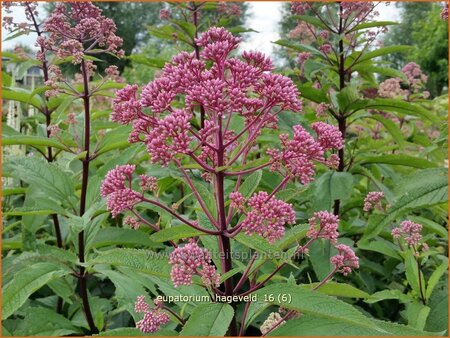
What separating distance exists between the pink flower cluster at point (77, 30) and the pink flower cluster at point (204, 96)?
0.92 m

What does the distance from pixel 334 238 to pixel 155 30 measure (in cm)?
232

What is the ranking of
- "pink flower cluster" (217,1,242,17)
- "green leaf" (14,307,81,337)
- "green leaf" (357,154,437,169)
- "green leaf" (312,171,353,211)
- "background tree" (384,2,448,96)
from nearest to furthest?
"green leaf" (14,307,81,337), "green leaf" (312,171,353,211), "green leaf" (357,154,437,169), "pink flower cluster" (217,1,242,17), "background tree" (384,2,448,96)

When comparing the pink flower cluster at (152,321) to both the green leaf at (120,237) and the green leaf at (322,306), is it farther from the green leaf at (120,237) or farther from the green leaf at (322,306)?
the green leaf at (120,237)

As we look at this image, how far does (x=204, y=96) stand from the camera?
146cm

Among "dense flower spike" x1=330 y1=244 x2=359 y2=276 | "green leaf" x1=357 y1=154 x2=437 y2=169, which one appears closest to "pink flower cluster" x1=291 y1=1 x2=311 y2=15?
"green leaf" x1=357 y1=154 x2=437 y2=169

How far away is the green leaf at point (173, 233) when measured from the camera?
1.51m

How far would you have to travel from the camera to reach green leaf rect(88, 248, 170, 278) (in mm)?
1519

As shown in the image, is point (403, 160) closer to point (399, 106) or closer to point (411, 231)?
point (399, 106)

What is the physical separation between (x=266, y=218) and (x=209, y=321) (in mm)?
344

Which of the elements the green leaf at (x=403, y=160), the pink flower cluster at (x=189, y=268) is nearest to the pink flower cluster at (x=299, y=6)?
the green leaf at (x=403, y=160)

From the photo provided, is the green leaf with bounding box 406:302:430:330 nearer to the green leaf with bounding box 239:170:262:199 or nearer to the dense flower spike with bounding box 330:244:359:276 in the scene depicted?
the dense flower spike with bounding box 330:244:359:276

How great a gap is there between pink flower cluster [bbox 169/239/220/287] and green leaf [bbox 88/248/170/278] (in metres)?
0.06

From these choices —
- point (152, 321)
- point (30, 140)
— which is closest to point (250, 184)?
point (152, 321)

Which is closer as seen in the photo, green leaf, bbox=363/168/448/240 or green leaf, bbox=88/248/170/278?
green leaf, bbox=88/248/170/278
